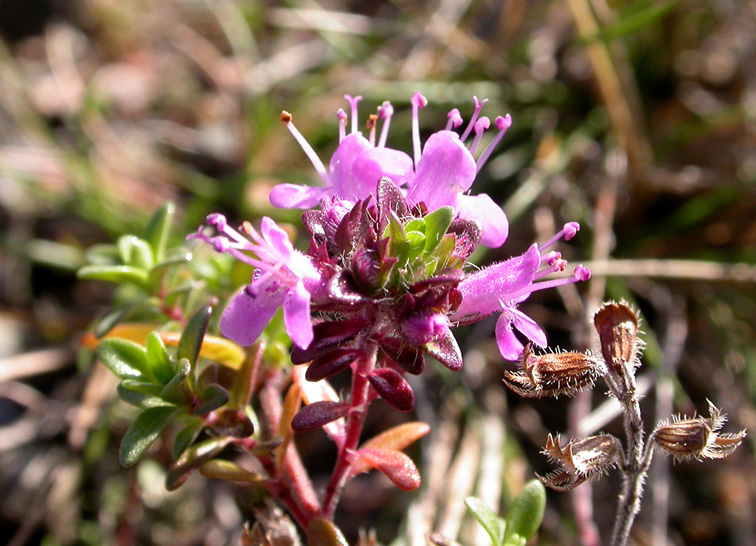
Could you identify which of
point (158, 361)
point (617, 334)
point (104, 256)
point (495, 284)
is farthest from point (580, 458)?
point (104, 256)

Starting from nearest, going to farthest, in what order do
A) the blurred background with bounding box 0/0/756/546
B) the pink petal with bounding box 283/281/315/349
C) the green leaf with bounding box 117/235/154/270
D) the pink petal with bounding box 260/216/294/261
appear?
the pink petal with bounding box 283/281/315/349, the pink petal with bounding box 260/216/294/261, the green leaf with bounding box 117/235/154/270, the blurred background with bounding box 0/0/756/546

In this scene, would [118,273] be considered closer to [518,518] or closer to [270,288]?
[270,288]

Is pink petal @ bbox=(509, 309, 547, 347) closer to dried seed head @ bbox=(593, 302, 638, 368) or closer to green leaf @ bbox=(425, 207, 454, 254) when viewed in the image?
dried seed head @ bbox=(593, 302, 638, 368)

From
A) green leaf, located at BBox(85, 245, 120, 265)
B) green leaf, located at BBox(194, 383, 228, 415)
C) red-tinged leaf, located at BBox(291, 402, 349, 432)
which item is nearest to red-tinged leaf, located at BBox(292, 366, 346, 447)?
red-tinged leaf, located at BBox(291, 402, 349, 432)

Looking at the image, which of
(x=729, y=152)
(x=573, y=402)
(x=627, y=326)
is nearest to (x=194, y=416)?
(x=627, y=326)

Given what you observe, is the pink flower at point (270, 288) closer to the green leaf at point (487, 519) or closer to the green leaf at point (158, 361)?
the green leaf at point (158, 361)

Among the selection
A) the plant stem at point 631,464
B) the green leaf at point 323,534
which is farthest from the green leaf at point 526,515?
the green leaf at point 323,534
